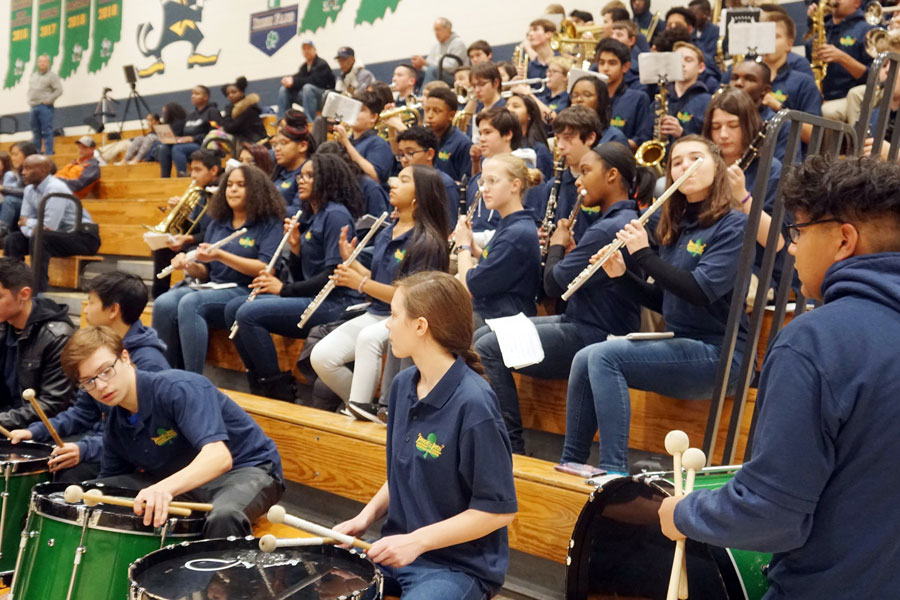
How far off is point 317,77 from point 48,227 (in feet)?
13.7

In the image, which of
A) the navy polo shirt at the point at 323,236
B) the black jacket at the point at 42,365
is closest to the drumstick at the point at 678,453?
the black jacket at the point at 42,365

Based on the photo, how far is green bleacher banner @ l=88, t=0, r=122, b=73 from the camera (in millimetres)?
16578

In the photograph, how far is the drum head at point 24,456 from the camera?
10.8 ft

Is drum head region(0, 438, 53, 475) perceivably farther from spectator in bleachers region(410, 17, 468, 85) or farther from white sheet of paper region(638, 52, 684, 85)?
spectator in bleachers region(410, 17, 468, 85)

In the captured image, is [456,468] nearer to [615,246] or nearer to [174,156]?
[615,246]

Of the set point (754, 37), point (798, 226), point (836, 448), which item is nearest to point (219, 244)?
point (754, 37)

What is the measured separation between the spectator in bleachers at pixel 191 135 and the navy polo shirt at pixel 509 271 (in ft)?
24.5

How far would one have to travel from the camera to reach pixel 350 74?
34.3 ft

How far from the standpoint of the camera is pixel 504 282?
402 centimetres

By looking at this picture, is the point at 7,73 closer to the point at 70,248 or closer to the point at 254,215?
the point at 70,248

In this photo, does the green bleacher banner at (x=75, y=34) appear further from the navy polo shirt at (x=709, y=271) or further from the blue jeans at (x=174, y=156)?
the navy polo shirt at (x=709, y=271)

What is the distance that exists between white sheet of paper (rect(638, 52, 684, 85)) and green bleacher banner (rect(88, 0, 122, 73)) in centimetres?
1345

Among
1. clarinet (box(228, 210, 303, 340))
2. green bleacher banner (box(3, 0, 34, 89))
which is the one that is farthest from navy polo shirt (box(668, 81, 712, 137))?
green bleacher banner (box(3, 0, 34, 89))

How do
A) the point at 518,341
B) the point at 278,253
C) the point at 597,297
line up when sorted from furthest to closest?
the point at 278,253, the point at 597,297, the point at 518,341
